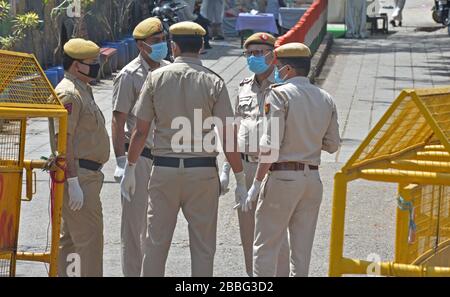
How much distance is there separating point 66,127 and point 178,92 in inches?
31.3

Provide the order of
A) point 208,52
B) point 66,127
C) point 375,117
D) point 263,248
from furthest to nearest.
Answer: point 208,52 < point 375,117 < point 263,248 < point 66,127

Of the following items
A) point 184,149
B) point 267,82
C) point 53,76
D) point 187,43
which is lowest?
point 53,76

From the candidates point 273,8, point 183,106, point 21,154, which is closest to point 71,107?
point 21,154

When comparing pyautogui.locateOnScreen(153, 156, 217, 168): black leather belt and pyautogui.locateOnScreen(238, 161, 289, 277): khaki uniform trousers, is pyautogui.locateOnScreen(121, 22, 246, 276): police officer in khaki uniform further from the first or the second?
pyautogui.locateOnScreen(238, 161, 289, 277): khaki uniform trousers

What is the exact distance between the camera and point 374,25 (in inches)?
1257

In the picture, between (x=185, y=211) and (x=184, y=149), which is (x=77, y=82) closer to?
(x=184, y=149)

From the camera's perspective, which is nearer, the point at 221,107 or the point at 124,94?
the point at 221,107

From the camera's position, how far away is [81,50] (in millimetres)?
8047

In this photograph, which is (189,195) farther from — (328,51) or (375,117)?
(328,51)

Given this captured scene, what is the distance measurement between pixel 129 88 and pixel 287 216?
1770 millimetres

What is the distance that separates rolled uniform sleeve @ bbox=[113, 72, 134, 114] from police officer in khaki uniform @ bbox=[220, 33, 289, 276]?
84 centimetres

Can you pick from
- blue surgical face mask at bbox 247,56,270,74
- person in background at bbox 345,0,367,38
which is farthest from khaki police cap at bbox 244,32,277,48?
person in background at bbox 345,0,367,38

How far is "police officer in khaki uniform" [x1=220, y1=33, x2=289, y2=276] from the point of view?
8.67 m
